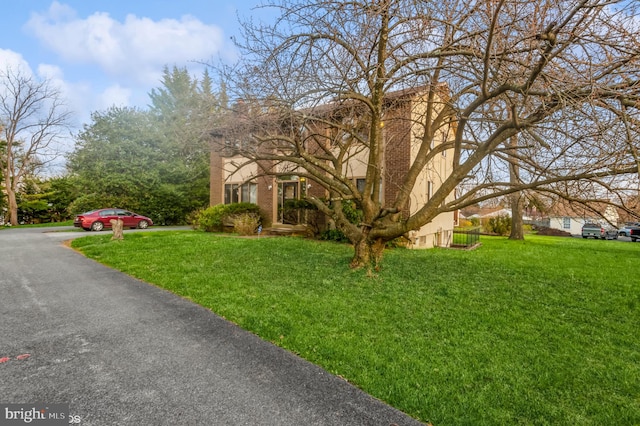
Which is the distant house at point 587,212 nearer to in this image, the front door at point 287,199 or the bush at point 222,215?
the front door at point 287,199

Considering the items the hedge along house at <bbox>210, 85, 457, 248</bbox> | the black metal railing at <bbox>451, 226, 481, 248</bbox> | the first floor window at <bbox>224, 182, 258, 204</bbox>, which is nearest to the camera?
the hedge along house at <bbox>210, 85, 457, 248</bbox>

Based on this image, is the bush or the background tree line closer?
the bush

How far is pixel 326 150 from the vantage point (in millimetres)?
9227

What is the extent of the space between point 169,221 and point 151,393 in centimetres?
2472

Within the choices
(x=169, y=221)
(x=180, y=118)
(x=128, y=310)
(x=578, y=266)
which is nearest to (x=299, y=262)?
(x=128, y=310)

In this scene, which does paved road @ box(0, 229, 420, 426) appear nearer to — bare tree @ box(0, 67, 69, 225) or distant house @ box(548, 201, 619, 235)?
distant house @ box(548, 201, 619, 235)

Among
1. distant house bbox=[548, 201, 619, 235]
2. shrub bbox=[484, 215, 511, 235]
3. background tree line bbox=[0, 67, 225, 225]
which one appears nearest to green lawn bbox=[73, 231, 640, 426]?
distant house bbox=[548, 201, 619, 235]

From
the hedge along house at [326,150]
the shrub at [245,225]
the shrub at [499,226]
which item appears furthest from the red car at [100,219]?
the shrub at [499,226]

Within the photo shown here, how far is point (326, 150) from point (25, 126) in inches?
1244

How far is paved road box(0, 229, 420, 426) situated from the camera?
8.87 feet

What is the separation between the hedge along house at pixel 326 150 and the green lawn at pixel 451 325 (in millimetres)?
2534

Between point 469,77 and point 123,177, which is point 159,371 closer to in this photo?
point 469,77

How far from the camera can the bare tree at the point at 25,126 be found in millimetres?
25894

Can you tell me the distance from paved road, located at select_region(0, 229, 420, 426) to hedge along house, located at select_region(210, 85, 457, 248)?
396cm
